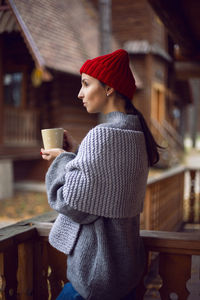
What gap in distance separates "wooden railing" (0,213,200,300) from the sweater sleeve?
414mm

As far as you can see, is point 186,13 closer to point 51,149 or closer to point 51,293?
point 51,149

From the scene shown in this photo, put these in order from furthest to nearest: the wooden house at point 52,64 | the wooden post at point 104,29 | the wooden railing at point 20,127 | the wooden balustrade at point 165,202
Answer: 1. the wooden railing at point 20,127
2. the wooden house at point 52,64
3. the wooden post at point 104,29
4. the wooden balustrade at point 165,202

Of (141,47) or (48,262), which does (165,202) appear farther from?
(141,47)

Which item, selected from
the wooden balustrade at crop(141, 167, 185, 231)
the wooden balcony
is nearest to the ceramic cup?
the wooden balcony

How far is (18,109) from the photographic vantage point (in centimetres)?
1027

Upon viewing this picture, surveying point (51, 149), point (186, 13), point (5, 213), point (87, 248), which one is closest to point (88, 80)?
point (51, 149)

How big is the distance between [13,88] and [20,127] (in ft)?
4.63

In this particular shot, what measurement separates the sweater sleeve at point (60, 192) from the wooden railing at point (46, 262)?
1.36 ft

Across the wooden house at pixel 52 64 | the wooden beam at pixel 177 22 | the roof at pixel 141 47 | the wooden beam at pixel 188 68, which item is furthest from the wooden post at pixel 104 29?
the roof at pixel 141 47

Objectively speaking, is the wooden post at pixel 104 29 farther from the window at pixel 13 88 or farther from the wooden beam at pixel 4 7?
the window at pixel 13 88

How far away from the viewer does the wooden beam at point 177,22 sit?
10.7 ft

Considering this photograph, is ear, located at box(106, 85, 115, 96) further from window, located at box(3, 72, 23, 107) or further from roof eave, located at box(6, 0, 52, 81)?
window, located at box(3, 72, 23, 107)

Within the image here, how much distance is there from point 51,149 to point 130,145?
389 mm

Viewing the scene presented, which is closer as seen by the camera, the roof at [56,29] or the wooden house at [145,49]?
the roof at [56,29]
